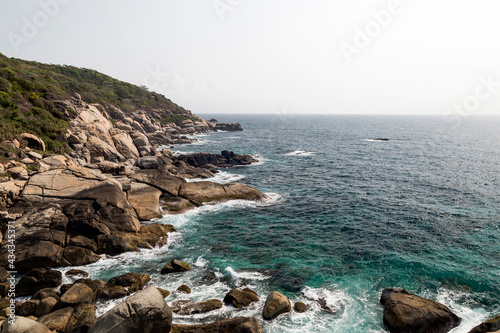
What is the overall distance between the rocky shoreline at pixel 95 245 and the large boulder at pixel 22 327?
4 centimetres

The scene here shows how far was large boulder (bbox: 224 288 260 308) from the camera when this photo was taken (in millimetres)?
17844

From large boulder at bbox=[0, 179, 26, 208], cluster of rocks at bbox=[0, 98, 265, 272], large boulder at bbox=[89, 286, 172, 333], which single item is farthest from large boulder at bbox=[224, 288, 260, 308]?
large boulder at bbox=[0, 179, 26, 208]

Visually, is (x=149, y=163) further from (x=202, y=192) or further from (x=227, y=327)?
(x=227, y=327)

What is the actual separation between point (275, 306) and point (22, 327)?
1349cm

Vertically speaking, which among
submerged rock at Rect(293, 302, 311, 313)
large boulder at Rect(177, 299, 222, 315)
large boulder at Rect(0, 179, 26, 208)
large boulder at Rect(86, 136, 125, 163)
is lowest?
submerged rock at Rect(293, 302, 311, 313)

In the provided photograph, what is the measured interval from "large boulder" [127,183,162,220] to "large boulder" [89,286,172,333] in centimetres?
1845

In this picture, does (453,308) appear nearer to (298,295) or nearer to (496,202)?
(298,295)

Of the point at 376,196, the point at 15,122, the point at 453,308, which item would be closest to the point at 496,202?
the point at 376,196

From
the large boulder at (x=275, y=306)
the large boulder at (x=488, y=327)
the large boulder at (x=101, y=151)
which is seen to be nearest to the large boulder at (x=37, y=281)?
the large boulder at (x=275, y=306)

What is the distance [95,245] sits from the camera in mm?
24344

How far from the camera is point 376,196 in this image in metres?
41.5

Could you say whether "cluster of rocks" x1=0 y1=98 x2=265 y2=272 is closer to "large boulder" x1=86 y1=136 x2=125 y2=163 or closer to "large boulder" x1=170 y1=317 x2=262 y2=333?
"large boulder" x1=86 y1=136 x2=125 y2=163

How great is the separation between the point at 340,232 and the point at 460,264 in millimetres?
10606

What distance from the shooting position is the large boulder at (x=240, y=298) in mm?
17844
